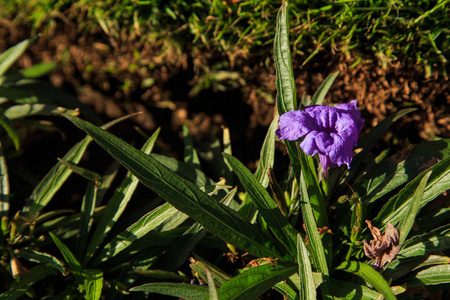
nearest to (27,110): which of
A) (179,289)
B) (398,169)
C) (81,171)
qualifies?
(81,171)

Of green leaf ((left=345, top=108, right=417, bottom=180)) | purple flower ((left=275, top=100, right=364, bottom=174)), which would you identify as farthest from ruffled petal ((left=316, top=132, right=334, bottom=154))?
green leaf ((left=345, top=108, right=417, bottom=180))

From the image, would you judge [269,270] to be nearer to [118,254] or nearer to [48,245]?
[118,254]

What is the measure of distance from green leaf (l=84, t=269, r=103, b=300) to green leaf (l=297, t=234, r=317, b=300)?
2.32 ft

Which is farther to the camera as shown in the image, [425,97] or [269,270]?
[425,97]

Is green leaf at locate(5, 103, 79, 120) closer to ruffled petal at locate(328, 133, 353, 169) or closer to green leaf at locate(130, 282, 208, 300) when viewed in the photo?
green leaf at locate(130, 282, 208, 300)

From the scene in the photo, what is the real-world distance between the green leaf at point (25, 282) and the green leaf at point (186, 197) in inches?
27.8

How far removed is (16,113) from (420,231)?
5.96ft

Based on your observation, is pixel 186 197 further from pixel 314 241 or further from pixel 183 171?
pixel 183 171

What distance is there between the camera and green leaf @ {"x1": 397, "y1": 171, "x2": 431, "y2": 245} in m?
1.08

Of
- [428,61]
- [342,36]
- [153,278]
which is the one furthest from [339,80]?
[153,278]

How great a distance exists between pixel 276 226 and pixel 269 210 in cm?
6

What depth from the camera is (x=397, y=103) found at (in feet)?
5.84

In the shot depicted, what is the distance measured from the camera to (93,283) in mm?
1396

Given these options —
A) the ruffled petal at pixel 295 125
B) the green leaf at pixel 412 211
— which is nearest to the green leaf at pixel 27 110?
the ruffled petal at pixel 295 125
